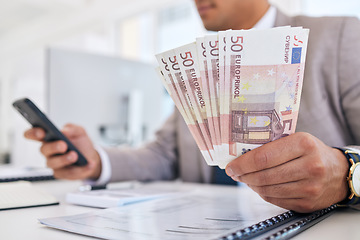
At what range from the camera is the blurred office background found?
1626 mm

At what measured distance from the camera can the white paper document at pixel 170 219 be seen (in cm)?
54

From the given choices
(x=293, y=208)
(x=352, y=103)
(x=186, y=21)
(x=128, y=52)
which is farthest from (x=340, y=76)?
(x=128, y=52)

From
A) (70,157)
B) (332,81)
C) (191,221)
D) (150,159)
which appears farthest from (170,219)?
(150,159)

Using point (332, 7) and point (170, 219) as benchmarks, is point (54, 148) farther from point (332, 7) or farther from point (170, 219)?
point (332, 7)

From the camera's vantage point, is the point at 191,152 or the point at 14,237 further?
the point at 191,152

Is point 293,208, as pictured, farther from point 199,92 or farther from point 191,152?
point 191,152

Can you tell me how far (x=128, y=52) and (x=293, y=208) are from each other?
4.61 m

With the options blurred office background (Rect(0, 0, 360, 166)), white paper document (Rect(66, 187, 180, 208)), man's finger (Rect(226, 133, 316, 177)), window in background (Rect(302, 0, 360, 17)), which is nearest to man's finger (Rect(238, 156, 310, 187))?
man's finger (Rect(226, 133, 316, 177))

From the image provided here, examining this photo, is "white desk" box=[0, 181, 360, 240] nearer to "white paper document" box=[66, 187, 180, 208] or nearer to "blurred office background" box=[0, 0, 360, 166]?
"white paper document" box=[66, 187, 180, 208]

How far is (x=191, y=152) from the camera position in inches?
53.7

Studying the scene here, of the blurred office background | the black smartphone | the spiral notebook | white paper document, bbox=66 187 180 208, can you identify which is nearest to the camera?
the spiral notebook

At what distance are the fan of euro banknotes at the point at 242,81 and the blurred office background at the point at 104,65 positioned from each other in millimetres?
1131

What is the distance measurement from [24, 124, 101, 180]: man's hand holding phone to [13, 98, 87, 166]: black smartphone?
0.05 ft

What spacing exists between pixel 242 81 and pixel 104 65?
126 centimetres
